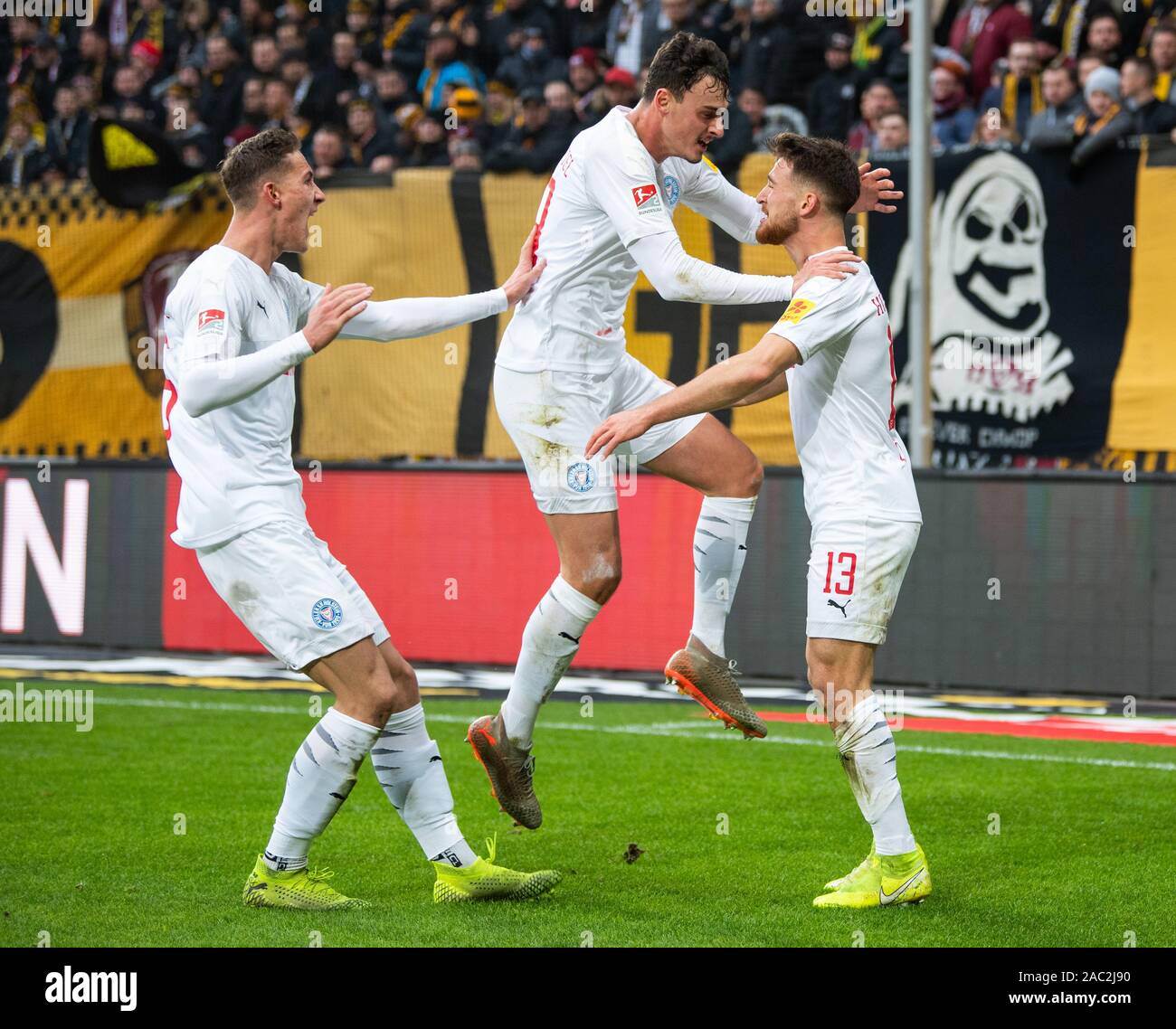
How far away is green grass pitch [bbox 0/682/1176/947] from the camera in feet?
18.6

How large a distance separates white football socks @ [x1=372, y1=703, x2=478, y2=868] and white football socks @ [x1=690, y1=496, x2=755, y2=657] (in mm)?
1211

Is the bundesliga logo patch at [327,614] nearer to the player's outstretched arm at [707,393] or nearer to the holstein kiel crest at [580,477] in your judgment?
the player's outstretched arm at [707,393]

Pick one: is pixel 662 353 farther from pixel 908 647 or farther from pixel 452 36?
pixel 452 36

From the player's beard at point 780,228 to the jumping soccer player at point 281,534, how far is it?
1384 mm

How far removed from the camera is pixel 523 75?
15734 millimetres

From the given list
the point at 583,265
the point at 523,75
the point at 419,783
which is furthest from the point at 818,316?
the point at 523,75

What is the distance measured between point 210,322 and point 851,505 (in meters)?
2.15

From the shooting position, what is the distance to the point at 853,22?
47.6 feet

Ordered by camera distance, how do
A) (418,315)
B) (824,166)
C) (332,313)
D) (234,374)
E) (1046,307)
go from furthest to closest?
(1046,307) < (418,315) < (824,166) < (332,313) < (234,374)

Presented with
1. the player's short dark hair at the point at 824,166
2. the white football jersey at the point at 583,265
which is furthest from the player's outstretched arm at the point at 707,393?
the white football jersey at the point at 583,265

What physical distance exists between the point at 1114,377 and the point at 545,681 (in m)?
5.92

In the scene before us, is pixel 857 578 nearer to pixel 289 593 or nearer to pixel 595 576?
pixel 595 576

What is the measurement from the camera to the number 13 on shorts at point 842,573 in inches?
232
